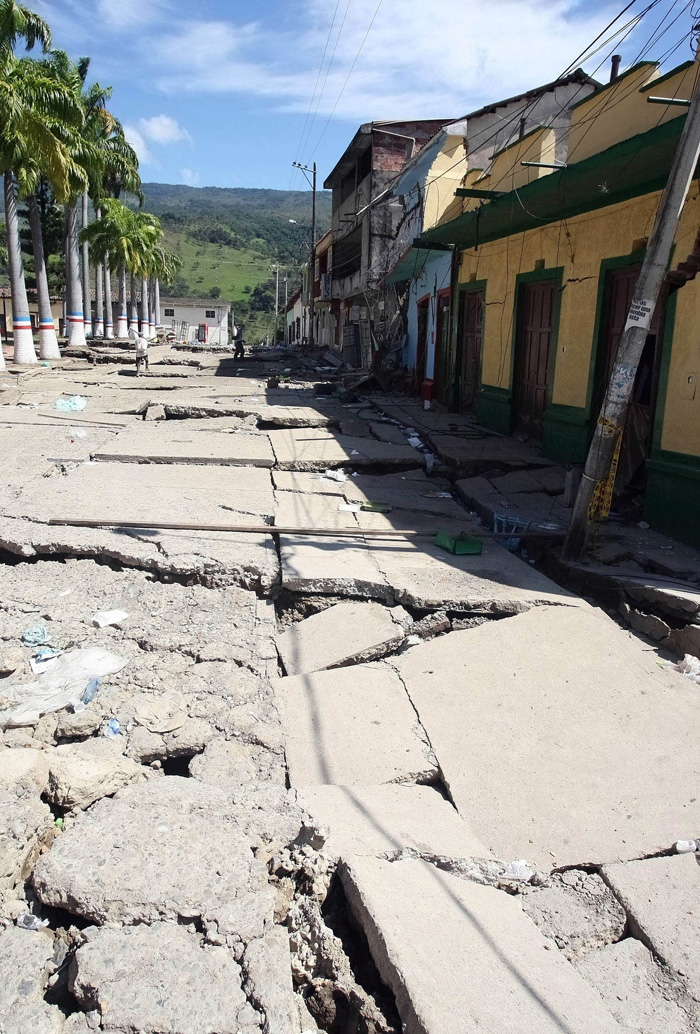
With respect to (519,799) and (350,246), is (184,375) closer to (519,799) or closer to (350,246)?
(350,246)

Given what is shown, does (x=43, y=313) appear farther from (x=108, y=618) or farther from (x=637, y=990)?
(x=637, y=990)

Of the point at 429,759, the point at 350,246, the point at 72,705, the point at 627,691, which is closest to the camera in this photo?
the point at 429,759

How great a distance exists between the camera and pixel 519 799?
10.3 ft

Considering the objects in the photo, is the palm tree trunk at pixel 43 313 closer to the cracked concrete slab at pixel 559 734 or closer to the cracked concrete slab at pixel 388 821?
the cracked concrete slab at pixel 559 734

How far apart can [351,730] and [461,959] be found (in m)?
1.46

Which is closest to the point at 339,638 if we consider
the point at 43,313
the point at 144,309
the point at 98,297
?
the point at 43,313

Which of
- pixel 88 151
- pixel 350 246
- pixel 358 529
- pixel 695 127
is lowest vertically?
pixel 358 529

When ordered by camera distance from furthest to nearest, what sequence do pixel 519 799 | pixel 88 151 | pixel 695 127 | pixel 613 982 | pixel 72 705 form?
pixel 88 151
pixel 695 127
pixel 72 705
pixel 519 799
pixel 613 982

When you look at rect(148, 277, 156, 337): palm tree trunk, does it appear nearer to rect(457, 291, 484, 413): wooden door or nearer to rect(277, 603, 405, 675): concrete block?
rect(457, 291, 484, 413): wooden door

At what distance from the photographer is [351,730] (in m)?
3.51

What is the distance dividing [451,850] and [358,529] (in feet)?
11.8

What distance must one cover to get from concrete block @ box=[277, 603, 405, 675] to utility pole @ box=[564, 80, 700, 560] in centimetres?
194

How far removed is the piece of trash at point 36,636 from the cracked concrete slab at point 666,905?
3.15 meters

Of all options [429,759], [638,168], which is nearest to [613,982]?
[429,759]
